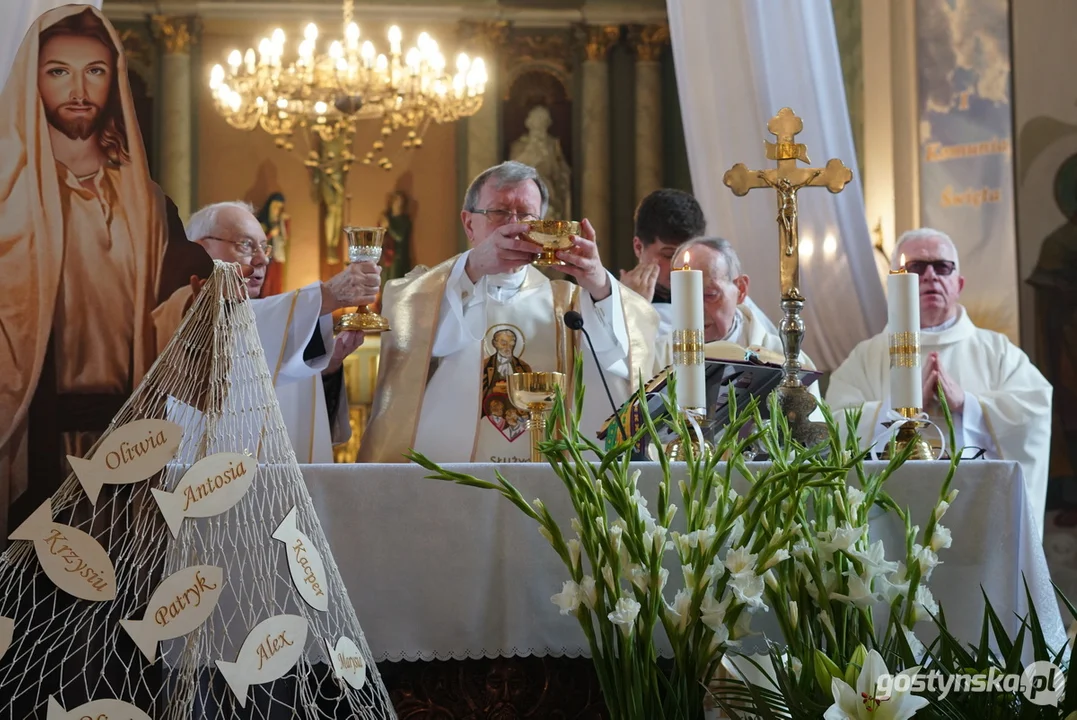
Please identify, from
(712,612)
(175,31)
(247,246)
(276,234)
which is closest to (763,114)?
(247,246)

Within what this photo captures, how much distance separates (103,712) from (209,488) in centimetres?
33

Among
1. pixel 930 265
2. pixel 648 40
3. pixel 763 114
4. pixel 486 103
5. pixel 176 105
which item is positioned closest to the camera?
pixel 930 265

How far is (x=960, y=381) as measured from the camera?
456 cm

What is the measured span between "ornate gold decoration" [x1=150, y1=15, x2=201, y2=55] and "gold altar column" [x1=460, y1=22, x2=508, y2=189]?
2.25m

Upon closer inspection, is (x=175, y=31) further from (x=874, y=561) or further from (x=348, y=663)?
(x=874, y=561)

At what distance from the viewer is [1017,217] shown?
6273 millimetres

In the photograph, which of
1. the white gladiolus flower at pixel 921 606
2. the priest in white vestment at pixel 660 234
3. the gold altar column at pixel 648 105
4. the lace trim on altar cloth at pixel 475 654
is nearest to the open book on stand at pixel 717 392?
the lace trim on altar cloth at pixel 475 654

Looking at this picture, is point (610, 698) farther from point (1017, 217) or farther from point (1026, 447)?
point (1017, 217)

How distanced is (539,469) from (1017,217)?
4.73 meters

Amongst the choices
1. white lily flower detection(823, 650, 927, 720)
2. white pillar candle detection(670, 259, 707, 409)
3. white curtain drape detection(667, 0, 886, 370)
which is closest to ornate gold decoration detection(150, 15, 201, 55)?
white curtain drape detection(667, 0, 886, 370)

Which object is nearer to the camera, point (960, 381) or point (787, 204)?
point (787, 204)

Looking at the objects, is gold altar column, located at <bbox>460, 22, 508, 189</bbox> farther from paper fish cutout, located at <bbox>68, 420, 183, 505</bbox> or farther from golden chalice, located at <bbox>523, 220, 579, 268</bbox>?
paper fish cutout, located at <bbox>68, 420, 183, 505</bbox>

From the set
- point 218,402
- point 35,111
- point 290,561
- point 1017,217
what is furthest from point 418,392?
point 1017,217

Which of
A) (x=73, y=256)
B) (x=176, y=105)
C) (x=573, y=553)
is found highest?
(x=176, y=105)
